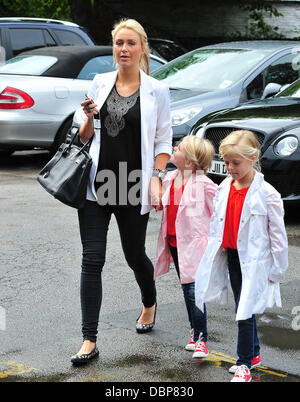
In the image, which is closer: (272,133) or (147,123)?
(147,123)

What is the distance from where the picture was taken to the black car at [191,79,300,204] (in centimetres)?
805

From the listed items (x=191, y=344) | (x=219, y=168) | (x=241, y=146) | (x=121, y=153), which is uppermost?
(x=241, y=146)

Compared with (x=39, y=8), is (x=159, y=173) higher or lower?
lower

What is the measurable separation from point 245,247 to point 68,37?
10167 millimetres

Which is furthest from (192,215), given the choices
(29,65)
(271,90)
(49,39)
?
(49,39)

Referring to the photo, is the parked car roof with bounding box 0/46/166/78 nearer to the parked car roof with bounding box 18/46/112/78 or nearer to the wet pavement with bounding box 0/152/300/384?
the parked car roof with bounding box 18/46/112/78

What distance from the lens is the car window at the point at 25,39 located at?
1319 centimetres

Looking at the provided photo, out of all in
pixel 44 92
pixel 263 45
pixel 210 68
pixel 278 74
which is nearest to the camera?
pixel 278 74

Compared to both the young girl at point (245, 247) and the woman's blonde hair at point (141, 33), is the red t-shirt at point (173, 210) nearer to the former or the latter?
the young girl at point (245, 247)

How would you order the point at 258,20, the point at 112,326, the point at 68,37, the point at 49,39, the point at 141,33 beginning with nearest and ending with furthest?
1. the point at 141,33
2. the point at 112,326
3. the point at 49,39
4. the point at 68,37
5. the point at 258,20

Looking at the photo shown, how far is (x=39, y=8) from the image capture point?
1973 centimetres

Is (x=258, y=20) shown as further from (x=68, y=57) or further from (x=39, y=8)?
(x=68, y=57)

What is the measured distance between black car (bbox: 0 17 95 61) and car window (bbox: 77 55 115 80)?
1.69 m

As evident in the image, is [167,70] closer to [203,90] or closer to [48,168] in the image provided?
[203,90]
